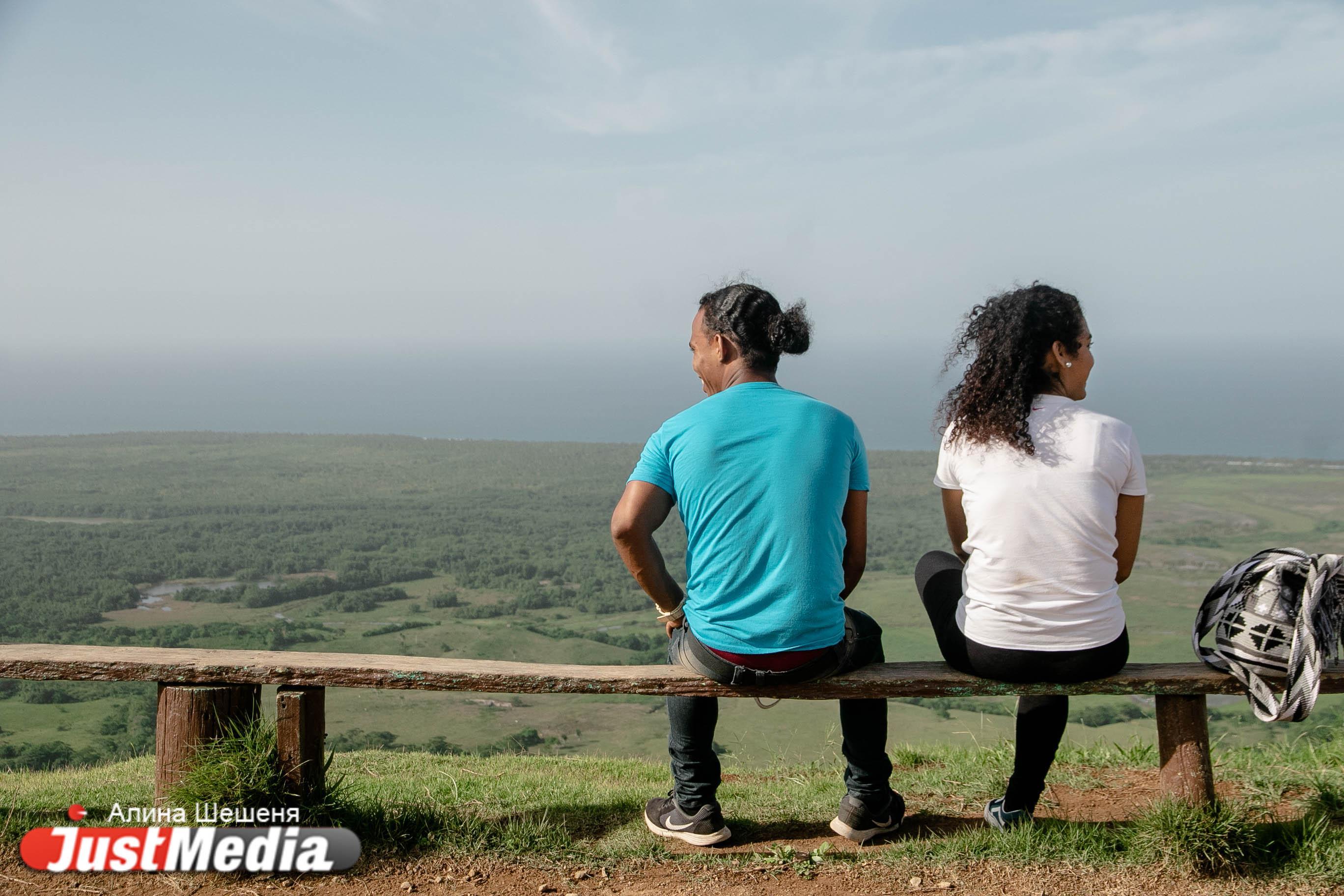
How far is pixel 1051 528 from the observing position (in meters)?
2.90

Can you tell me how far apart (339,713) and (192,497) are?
5424 cm

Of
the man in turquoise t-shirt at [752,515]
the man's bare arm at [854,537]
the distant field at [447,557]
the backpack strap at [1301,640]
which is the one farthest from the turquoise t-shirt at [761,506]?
the distant field at [447,557]

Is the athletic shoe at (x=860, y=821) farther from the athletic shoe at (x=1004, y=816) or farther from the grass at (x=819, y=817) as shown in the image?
the athletic shoe at (x=1004, y=816)

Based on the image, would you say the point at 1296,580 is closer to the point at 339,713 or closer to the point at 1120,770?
the point at 1120,770

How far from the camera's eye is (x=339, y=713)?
21516 mm

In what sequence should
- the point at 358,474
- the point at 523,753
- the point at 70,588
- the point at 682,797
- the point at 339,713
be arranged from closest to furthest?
the point at 682,797 → the point at 523,753 → the point at 339,713 → the point at 70,588 → the point at 358,474

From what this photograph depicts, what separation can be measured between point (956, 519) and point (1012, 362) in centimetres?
60

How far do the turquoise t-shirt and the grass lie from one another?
88 cm

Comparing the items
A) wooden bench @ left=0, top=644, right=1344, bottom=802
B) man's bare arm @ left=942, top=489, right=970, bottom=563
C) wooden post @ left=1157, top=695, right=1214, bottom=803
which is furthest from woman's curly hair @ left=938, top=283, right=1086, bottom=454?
wooden post @ left=1157, top=695, right=1214, bottom=803

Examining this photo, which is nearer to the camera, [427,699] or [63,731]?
[63,731]

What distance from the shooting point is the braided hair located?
3184mm

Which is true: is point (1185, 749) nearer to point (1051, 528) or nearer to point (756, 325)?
point (1051, 528)

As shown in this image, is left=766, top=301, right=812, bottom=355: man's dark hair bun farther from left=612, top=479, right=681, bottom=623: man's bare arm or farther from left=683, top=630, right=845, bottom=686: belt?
left=683, top=630, right=845, bottom=686: belt

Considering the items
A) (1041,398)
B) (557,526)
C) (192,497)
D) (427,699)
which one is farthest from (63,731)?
(192,497)
